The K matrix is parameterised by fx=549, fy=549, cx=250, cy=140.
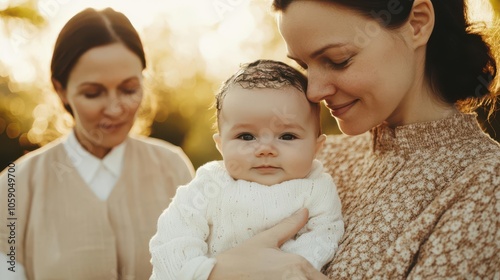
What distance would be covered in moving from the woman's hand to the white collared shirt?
1.11m

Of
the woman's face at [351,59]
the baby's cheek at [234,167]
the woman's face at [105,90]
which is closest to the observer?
the woman's face at [351,59]

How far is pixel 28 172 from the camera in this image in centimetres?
258

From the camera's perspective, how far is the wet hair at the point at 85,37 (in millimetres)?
2432

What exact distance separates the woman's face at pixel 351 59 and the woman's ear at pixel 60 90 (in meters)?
1.21

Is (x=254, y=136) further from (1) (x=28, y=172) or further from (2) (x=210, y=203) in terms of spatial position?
(1) (x=28, y=172)

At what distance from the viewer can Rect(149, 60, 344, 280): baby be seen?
1759 mm

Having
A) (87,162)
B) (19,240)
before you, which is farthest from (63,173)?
(19,240)

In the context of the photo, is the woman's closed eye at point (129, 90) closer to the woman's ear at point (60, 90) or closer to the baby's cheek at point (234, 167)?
the woman's ear at point (60, 90)

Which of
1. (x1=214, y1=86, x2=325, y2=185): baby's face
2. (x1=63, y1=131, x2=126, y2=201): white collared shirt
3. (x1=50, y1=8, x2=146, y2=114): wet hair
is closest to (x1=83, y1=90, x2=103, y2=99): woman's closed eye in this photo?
(x1=50, y1=8, x2=146, y2=114): wet hair

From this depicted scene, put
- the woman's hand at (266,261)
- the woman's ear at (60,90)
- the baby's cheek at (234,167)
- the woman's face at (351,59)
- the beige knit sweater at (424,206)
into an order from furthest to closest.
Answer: the woman's ear at (60,90) < the baby's cheek at (234,167) < the woman's face at (351,59) < the woman's hand at (266,261) < the beige knit sweater at (424,206)

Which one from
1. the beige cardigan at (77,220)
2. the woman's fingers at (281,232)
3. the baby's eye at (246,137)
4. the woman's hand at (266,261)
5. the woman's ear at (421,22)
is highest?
the woman's ear at (421,22)

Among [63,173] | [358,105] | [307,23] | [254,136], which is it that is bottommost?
[63,173]

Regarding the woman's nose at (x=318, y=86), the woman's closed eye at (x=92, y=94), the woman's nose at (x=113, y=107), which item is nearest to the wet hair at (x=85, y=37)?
the woman's closed eye at (x=92, y=94)

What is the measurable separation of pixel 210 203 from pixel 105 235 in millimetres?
927
